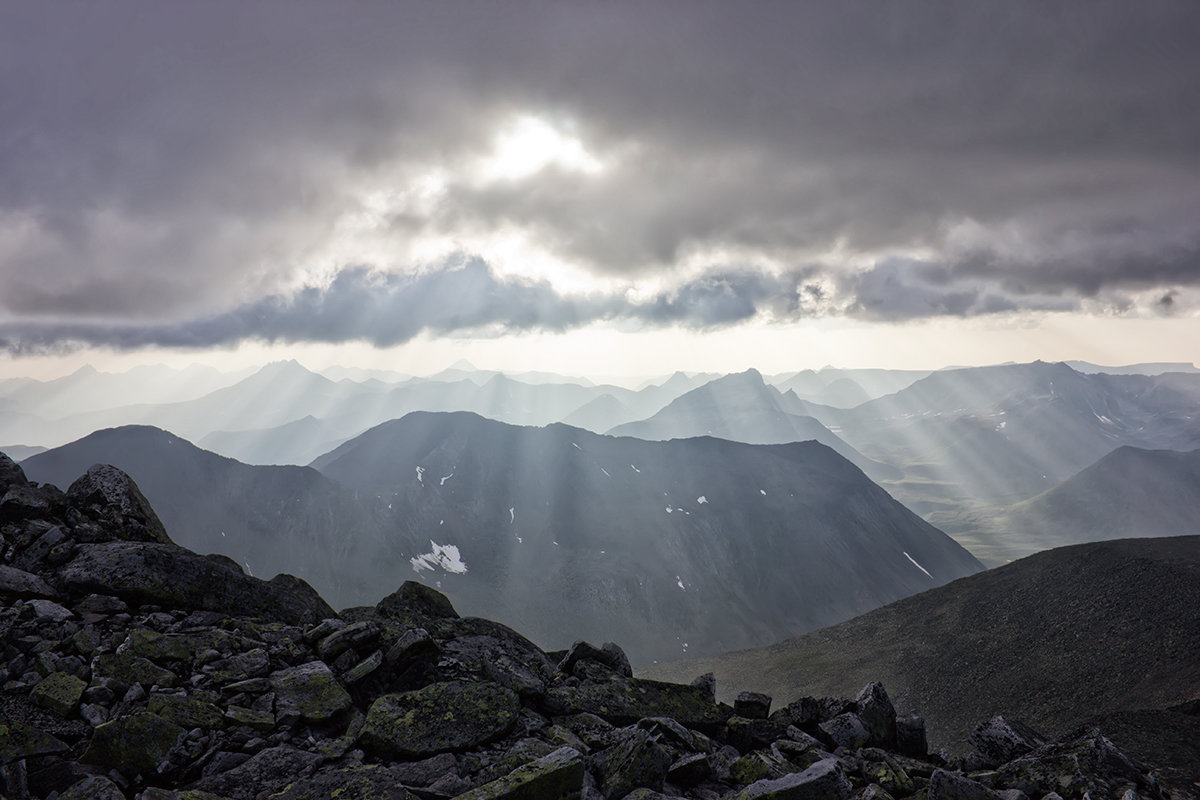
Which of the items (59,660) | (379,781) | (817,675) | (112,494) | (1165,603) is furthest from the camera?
(817,675)

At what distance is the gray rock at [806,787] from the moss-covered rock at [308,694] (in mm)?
Answer: 8862

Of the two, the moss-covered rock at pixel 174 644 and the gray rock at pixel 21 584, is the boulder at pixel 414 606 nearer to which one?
the moss-covered rock at pixel 174 644

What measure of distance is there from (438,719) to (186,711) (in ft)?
16.2

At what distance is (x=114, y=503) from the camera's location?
18.4m

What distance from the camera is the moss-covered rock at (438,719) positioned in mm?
11891

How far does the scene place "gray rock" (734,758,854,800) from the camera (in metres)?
11.1

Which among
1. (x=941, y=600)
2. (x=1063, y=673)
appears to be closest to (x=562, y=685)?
(x=1063, y=673)

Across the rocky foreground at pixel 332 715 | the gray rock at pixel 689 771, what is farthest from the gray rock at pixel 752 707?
the gray rock at pixel 689 771

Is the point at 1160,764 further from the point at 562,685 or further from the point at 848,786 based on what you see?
the point at 562,685

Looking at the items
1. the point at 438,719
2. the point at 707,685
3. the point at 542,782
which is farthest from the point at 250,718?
the point at 707,685

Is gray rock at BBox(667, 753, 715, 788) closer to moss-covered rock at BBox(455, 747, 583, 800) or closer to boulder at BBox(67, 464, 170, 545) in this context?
moss-covered rock at BBox(455, 747, 583, 800)

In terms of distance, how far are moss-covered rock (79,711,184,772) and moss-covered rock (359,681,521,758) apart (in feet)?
11.4

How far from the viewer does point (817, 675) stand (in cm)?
10531

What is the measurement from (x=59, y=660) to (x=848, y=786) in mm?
16759
